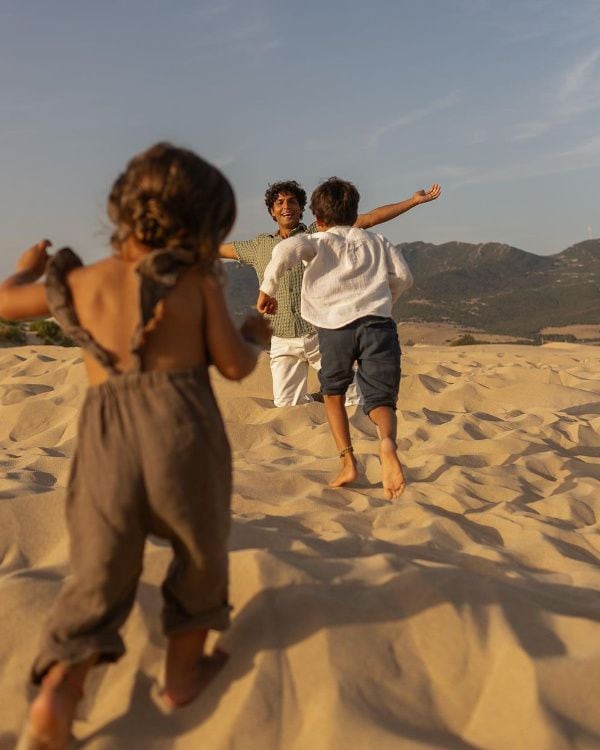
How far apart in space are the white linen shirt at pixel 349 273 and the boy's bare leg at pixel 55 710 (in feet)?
7.69

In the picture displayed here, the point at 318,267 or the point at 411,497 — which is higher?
the point at 318,267

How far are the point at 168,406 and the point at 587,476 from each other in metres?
3.06

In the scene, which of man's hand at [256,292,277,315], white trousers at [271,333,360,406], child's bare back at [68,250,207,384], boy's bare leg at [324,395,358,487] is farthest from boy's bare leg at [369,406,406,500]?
child's bare back at [68,250,207,384]

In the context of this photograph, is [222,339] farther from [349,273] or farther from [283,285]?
[283,285]

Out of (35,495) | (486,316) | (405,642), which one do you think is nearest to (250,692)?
(405,642)

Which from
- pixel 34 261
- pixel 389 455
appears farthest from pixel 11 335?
pixel 34 261

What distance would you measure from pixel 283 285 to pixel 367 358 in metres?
1.82

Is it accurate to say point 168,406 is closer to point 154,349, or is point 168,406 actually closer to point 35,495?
point 154,349

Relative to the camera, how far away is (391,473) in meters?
3.45

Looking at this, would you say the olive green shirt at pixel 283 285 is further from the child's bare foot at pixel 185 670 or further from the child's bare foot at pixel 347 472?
the child's bare foot at pixel 185 670

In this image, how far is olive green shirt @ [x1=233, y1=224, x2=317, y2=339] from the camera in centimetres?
540

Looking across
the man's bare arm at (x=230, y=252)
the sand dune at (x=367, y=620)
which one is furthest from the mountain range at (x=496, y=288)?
the sand dune at (x=367, y=620)

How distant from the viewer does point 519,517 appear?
3.35 meters

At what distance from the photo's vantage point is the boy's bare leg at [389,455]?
3.43 metres
